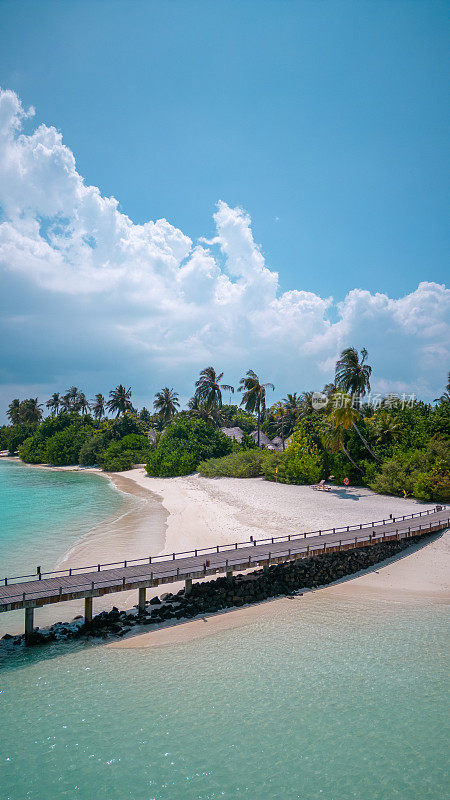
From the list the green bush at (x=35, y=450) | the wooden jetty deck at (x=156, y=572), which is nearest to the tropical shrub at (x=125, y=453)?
the green bush at (x=35, y=450)

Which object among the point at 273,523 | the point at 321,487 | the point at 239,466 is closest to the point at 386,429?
the point at 321,487

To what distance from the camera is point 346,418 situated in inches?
1818

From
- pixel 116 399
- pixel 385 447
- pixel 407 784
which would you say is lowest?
pixel 407 784

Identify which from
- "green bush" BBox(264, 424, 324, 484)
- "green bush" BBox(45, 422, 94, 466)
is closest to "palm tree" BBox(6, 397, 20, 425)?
"green bush" BBox(45, 422, 94, 466)

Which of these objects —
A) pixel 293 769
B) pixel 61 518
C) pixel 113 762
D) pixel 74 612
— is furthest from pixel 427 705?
pixel 61 518

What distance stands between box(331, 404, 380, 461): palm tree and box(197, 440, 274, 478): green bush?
10816mm

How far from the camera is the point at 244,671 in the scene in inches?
603

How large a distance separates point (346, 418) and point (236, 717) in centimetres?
3647

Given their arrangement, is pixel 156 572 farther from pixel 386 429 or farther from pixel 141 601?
pixel 386 429

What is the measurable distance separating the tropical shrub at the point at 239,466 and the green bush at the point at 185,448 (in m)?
4.97

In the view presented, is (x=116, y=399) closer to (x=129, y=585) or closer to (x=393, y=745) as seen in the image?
(x=129, y=585)

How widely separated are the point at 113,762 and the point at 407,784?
771cm

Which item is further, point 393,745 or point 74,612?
point 74,612

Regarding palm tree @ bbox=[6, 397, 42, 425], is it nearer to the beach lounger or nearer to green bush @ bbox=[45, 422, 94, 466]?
green bush @ bbox=[45, 422, 94, 466]
